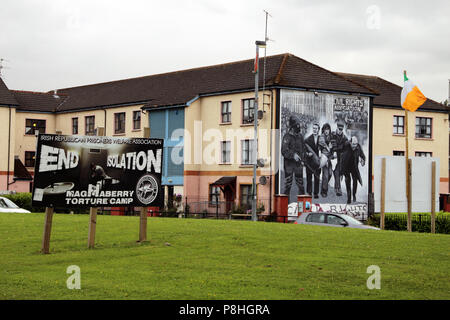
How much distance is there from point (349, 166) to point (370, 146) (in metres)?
2.60

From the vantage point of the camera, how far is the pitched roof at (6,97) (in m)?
59.2

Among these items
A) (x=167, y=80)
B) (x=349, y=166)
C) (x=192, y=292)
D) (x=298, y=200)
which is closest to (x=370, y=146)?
(x=349, y=166)

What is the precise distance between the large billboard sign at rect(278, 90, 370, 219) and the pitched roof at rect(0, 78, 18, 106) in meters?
26.9

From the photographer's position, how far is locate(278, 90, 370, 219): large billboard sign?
45844 mm

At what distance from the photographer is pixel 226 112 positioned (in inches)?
1956

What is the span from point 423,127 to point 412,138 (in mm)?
1811

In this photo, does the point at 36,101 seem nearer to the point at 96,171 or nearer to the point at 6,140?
the point at 6,140

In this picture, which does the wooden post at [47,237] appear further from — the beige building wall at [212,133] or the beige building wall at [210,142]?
the beige building wall at [212,133]

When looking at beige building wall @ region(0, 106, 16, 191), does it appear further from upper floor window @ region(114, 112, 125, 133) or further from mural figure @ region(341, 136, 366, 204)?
mural figure @ region(341, 136, 366, 204)

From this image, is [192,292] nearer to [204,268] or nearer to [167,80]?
[204,268]

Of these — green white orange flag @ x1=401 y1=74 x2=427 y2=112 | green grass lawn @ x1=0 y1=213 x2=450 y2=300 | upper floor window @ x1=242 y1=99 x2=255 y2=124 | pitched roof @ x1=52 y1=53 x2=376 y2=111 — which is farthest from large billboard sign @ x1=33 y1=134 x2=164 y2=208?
upper floor window @ x1=242 y1=99 x2=255 y2=124

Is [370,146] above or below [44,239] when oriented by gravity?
above

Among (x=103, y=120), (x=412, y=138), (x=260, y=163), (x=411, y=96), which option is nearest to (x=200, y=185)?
(x=260, y=163)
